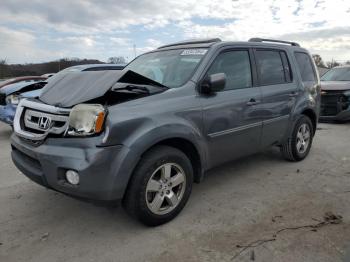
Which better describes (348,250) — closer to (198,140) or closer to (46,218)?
(198,140)

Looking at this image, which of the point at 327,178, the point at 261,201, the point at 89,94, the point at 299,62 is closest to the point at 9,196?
the point at 89,94

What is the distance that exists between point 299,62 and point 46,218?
438 centimetres

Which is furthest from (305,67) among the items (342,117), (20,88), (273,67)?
(20,88)

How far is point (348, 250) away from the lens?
281 cm

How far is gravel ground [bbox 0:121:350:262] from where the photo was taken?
9.27 feet

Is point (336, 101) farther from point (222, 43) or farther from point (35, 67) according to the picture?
point (35, 67)

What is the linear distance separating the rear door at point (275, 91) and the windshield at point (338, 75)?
5.70 metres

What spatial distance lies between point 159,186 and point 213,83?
3.99ft

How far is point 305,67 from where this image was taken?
Answer: 215 inches

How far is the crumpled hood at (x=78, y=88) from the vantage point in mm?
3061

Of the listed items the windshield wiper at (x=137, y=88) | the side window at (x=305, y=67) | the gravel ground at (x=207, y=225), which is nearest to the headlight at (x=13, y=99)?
the gravel ground at (x=207, y=225)

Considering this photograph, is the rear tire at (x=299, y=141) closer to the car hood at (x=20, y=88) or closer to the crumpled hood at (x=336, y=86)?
the crumpled hood at (x=336, y=86)

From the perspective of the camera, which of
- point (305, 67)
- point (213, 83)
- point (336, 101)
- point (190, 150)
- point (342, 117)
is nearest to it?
point (213, 83)

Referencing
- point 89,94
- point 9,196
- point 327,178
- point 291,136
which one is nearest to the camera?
point 89,94
